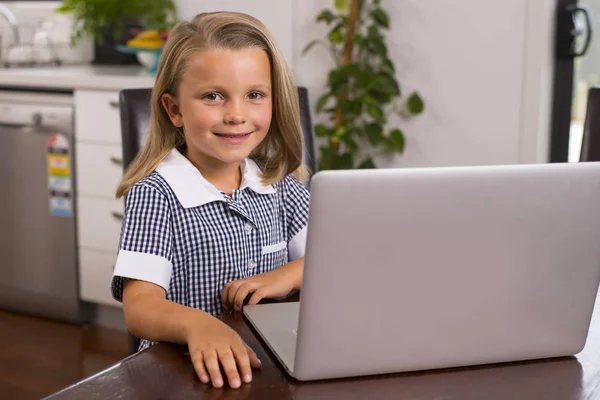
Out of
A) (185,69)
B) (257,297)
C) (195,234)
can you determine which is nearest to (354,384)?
(257,297)

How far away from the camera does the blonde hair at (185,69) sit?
52.1 inches

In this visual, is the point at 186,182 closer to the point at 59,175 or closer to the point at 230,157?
the point at 230,157

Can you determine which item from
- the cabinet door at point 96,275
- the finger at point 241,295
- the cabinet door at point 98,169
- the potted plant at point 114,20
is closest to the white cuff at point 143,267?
the finger at point 241,295

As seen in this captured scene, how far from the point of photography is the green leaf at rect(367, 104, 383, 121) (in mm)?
2943

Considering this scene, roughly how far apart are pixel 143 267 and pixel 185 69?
327 mm

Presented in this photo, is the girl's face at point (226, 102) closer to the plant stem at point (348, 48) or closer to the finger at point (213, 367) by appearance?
the finger at point (213, 367)

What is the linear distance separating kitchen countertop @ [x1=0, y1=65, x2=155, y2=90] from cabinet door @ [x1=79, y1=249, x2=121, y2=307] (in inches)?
25.5

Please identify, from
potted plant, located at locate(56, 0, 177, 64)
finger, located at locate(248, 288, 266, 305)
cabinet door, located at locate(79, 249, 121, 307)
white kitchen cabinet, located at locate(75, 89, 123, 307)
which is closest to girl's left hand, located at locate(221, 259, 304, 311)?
finger, located at locate(248, 288, 266, 305)

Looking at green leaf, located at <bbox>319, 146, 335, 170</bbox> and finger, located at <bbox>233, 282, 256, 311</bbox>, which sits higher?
finger, located at <bbox>233, 282, 256, 311</bbox>

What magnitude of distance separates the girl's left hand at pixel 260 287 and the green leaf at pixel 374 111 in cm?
173

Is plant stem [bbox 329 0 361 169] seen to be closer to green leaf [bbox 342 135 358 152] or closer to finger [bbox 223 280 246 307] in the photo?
green leaf [bbox 342 135 358 152]

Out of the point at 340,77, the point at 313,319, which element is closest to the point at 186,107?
the point at 313,319

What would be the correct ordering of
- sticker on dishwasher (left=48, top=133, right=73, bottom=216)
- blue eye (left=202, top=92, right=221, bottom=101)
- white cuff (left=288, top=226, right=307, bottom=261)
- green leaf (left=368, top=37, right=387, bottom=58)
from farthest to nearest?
sticker on dishwasher (left=48, top=133, right=73, bottom=216) < green leaf (left=368, top=37, right=387, bottom=58) < white cuff (left=288, top=226, right=307, bottom=261) < blue eye (left=202, top=92, right=221, bottom=101)

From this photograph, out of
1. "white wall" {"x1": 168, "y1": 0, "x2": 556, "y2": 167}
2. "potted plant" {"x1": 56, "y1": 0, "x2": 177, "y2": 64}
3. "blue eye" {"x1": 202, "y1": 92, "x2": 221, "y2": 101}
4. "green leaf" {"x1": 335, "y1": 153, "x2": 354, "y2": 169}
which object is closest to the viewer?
"blue eye" {"x1": 202, "y1": 92, "x2": 221, "y2": 101}
